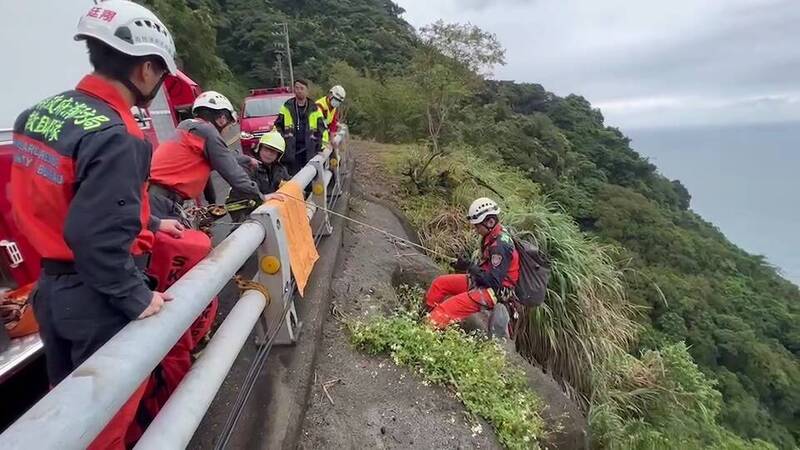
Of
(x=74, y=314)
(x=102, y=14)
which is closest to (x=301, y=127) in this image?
(x=102, y=14)

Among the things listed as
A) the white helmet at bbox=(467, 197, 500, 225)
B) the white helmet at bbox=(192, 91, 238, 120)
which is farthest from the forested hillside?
the white helmet at bbox=(192, 91, 238, 120)

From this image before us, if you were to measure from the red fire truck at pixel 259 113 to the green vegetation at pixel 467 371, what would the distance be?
29.4ft

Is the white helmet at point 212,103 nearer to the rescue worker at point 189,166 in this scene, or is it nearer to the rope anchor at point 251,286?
the rescue worker at point 189,166

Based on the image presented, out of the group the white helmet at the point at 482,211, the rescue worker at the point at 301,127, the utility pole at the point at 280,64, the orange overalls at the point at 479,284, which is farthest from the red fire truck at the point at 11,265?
the utility pole at the point at 280,64

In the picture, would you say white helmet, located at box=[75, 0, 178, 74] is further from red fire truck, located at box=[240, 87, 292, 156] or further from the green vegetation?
red fire truck, located at box=[240, 87, 292, 156]

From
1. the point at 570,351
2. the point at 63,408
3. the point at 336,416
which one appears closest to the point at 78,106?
the point at 63,408

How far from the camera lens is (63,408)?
1.11 metres

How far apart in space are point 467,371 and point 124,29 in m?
2.78

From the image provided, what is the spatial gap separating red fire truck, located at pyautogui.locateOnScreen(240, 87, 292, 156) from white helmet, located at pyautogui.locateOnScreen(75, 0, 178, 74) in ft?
32.7

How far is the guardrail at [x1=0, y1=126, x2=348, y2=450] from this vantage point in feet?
3.56

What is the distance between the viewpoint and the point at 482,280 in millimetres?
5262

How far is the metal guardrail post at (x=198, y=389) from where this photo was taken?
5.22 feet

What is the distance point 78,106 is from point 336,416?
78.3 inches

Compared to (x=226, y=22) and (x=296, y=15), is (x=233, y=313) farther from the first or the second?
(x=296, y=15)
